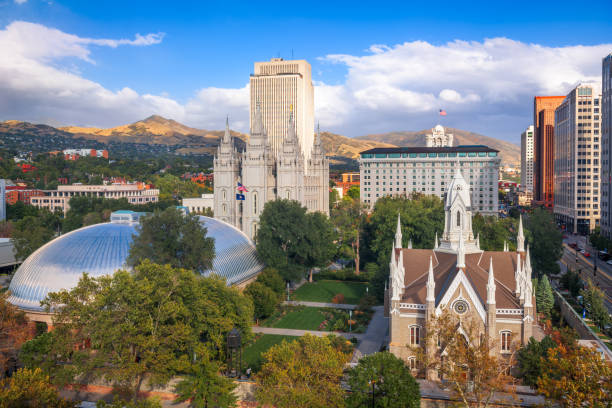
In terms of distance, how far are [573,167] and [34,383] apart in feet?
440

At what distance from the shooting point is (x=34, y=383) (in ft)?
75.4

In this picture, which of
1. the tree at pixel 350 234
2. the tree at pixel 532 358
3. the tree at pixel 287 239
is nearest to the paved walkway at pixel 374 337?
the tree at pixel 532 358

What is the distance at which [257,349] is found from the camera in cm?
4128

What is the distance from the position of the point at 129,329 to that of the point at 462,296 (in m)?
21.0

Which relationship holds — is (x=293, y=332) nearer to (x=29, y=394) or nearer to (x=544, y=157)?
(x=29, y=394)

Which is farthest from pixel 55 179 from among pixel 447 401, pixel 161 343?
pixel 447 401

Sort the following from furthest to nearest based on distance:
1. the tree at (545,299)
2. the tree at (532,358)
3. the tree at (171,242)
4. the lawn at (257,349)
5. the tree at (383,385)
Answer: the tree at (545,299) → the tree at (171,242) → the lawn at (257,349) → the tree at (532,358) → the tree at (383,385)

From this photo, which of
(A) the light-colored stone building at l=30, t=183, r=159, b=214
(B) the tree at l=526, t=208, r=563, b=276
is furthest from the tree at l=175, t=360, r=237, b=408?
(A) the light-colored stone building at l=30, t=183, r=159, b=214

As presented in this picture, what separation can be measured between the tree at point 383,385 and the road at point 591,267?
3594 cm

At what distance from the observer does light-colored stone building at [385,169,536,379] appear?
108 ft

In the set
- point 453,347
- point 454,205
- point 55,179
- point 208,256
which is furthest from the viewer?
point 55,179

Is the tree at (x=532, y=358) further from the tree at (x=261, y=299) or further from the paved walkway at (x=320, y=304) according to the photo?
the paved walkway at (x=320, y=304)

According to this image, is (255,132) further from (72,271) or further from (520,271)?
(520,271)

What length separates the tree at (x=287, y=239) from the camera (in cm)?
6159
